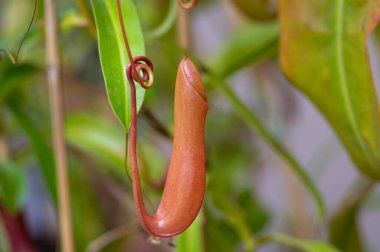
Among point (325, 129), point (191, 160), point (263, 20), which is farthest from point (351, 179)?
point (191, 160)

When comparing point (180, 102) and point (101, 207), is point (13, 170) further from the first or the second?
point (101, 207)

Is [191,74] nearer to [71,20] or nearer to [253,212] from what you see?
[71,20]

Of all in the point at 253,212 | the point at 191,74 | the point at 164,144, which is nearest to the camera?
the point at 191,74

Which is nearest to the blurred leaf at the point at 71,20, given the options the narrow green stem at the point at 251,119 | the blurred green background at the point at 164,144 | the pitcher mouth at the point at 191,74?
the blurred green background at the point at 164,144

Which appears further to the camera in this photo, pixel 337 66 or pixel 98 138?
pixel 98 138

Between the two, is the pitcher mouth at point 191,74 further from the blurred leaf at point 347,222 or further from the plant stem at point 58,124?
the blurred leaf at point 347,222

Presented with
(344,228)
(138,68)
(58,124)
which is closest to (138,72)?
(138,68)
